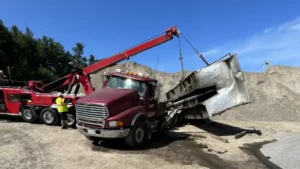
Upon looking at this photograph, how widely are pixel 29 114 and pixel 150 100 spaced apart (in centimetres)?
658

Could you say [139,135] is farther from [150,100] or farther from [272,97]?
[272,97]

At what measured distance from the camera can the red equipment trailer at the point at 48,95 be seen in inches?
546

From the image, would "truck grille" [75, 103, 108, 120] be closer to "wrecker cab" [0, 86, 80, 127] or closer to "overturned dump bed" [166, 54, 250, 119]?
"wrecker cab" [0, 86, 80, 127]

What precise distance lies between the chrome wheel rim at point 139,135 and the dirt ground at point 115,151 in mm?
384

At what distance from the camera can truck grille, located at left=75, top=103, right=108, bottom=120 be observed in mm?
9211

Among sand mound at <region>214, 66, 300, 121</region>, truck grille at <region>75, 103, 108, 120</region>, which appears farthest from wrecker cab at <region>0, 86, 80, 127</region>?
sand mound at <region>214, 66, 300, 121</region>

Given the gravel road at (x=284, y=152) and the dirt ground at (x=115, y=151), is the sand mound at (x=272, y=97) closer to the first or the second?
the gravel road at (x=284, y=152)

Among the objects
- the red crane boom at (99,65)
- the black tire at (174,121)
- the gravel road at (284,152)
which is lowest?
the gravel road at (284,152)

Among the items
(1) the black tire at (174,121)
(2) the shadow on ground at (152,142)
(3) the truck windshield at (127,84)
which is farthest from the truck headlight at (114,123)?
(1) the black tire at (174,121)

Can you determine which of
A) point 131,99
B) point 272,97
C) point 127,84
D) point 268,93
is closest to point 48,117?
point 127,84

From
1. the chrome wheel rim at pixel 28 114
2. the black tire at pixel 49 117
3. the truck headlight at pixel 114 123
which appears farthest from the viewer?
the chrome wheel rim at pixel 28 114

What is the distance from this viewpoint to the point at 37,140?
413 inches

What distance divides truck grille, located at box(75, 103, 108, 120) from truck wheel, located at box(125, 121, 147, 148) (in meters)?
1.10

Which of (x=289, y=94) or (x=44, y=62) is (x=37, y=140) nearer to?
(x=289, y=94)
